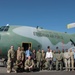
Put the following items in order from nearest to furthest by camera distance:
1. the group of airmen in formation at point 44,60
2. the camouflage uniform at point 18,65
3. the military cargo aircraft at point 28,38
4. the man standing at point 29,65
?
1. the camouflage uniform at point 18,65
2. the man standing at point 29,65
3. the group of airmen in formation at point 44,60
4. the military cargo aircraft at point 28,38

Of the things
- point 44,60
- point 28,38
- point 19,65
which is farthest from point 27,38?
point 19,65

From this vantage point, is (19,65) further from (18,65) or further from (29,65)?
(29,65)

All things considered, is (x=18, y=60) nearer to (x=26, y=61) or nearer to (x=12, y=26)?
(x=26, y=61)

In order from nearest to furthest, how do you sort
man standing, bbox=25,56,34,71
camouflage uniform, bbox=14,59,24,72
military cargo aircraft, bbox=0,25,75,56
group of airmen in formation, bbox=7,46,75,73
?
camouflage uniform, bbox=14,59,24,72, man standing, bbox=25,56,34,71, group of airmen in formation, bbox=7,46,75,73, military cargo aircraft, bbox=0,25,75,56

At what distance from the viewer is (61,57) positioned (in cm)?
1688

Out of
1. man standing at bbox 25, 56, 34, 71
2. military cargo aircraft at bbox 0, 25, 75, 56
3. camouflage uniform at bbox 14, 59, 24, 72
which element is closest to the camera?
camouflage uniform at bbox 14, 59, 24, 72

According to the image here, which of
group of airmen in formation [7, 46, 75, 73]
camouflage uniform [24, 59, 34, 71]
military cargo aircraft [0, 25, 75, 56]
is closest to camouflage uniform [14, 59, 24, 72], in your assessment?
group of airmen in formation [7, 46, 75, 73]

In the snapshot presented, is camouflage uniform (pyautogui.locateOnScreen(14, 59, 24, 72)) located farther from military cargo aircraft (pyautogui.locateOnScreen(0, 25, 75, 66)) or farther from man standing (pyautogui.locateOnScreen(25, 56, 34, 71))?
military cargo aircraft (pyautogui.locateOnScreen(0, 25, 75, 66))

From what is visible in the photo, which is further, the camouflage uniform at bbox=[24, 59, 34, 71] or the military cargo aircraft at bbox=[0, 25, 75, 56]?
the military cargo aircraft at bbox=[0, 25, 75, 56]

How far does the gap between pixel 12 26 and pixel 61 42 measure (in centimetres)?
631

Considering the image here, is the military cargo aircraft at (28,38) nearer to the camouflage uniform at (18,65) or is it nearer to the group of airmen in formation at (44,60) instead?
the group of airmen in formation at (44,60)

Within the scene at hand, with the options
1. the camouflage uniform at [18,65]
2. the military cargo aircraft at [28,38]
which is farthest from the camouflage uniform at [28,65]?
the military cargo aircraft at [28,38]

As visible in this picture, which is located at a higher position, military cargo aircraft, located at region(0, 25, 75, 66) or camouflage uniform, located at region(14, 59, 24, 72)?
military cargo aircraft, located at region(0, 25, 75, 66)

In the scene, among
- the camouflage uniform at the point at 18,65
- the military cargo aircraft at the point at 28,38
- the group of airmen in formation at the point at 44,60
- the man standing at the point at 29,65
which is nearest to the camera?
the camouflage uniform at the point at 18,65
